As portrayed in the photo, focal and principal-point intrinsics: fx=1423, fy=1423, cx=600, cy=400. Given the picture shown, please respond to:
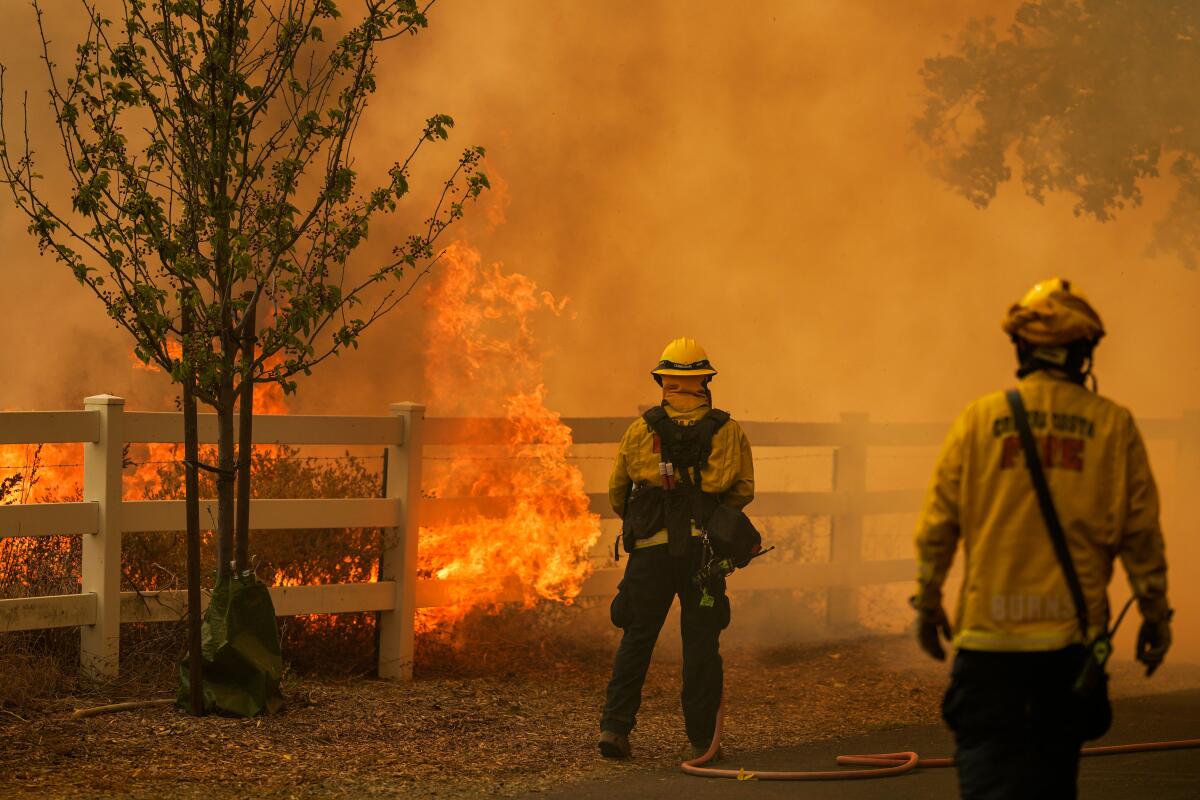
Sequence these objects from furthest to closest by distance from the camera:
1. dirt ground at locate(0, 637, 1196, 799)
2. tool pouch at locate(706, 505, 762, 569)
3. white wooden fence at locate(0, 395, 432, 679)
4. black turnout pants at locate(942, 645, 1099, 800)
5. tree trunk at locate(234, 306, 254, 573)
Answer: white wooden fence at locate(0, 395, 432, 679), tree trunk at locate(234, 306, 254, 573), tool pouch at locate(706, 505, 762, 569), dirt ground at locate(0, 637, 1196, 799), black turnout pants at locate(942, 645, 1099, 800)

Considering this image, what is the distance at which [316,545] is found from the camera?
860cm

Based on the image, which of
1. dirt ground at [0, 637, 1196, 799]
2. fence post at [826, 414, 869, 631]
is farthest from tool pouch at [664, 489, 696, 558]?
fence post at [826, 414, 869, 631]

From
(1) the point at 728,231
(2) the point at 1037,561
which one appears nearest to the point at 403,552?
(2) the point at 1037,561

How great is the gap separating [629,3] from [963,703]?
13981 mm

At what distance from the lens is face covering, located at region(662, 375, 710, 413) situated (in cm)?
683

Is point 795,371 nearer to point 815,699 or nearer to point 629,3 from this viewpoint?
point 629,3

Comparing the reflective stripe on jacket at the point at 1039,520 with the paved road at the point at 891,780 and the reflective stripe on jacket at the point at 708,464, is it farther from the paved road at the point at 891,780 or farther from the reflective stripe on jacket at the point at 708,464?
the reflective stripe on jacket at the point at 708,464

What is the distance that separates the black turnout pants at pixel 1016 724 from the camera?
11.7 feet

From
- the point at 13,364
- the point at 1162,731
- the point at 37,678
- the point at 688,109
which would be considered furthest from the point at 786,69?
the point at 37,678

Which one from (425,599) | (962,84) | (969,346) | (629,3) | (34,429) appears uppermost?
(629,3)

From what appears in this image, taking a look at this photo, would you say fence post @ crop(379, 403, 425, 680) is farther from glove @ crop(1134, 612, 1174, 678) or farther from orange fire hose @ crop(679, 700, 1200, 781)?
glove @ crop(1134, 612, 1174, 678)

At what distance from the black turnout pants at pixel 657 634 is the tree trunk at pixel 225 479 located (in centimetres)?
195

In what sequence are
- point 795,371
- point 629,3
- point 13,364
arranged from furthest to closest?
point 795,371 → point 629,3 → point 13,364

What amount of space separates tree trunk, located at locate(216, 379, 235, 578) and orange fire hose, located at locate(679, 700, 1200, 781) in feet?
8.02
